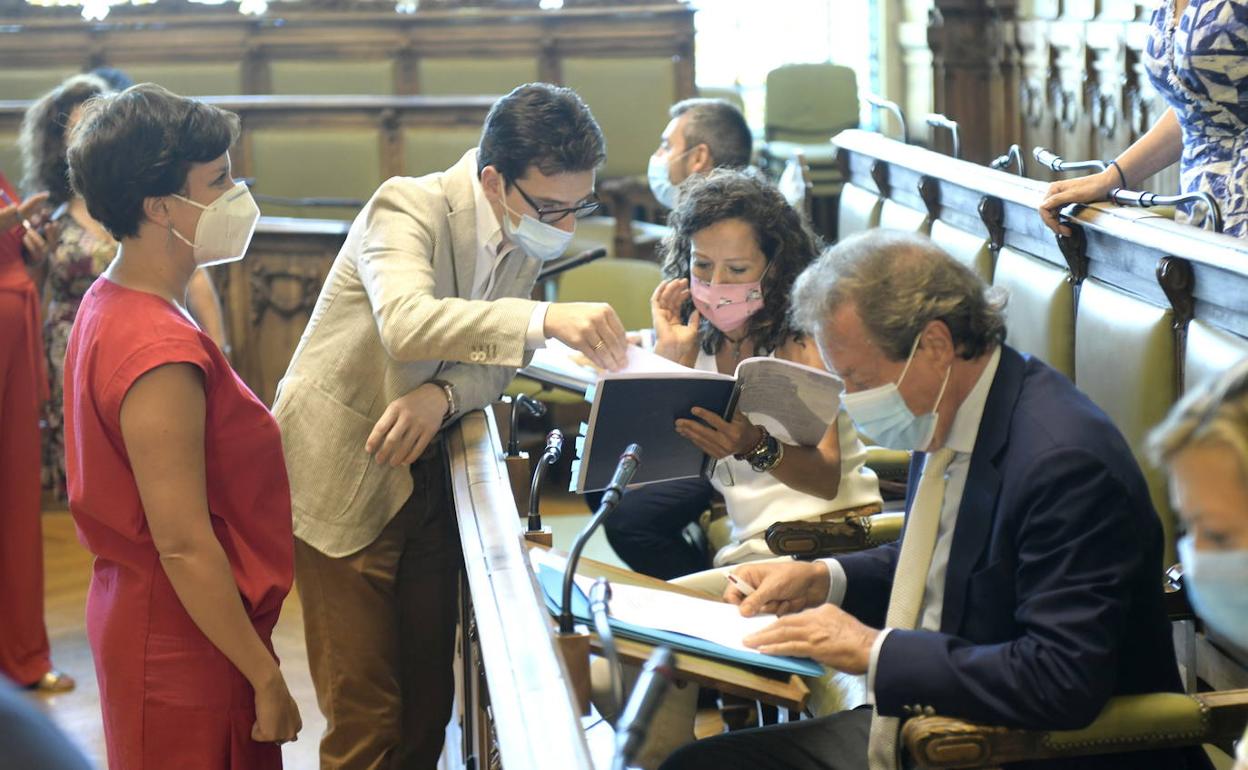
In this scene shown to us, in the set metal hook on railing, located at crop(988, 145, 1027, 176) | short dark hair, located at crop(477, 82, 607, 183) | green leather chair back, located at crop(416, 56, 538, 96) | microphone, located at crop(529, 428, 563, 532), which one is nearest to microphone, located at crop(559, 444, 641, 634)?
microphone, located at crop(529, 428, 563, 532)

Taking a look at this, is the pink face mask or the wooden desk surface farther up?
the pink face mask

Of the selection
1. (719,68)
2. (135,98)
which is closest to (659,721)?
(135,98)

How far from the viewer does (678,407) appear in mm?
2543

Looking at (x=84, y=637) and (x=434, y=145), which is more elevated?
(x=434, y=145)

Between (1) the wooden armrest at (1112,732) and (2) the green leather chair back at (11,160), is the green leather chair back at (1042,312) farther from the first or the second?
(2) the green leather chair back at (11,160)

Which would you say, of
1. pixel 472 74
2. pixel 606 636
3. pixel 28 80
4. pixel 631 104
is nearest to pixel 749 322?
pixel 606 636

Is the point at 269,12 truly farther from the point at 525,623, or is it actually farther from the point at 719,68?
the point at 525,623

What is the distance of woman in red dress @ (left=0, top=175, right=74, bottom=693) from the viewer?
4223 millimetres

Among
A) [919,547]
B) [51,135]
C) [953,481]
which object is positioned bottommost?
[919,547]

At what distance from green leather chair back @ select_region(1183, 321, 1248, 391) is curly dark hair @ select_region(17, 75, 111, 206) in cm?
302

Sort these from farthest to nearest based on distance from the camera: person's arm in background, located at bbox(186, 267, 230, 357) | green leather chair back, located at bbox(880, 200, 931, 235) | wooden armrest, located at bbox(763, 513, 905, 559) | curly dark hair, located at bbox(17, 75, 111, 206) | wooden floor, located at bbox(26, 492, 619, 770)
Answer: person's arm in background, located at bbox(186, 267, 230, 357) < curly dark hair, located at bbox(17, 75, 111, 206) < wooden floor, located at bbox(26, 492, 619, 770) < green leather chair back, located at bbox(880, 200, 931, 235) < wooden armrest, located at bbox(763, 513, 905, 559)

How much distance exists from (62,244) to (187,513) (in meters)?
2.85

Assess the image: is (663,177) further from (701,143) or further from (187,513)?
(187,513)

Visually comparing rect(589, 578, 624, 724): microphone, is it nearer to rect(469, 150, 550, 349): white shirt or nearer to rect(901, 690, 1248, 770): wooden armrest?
rect(901, 690, 1248, 770): wooden armrest
